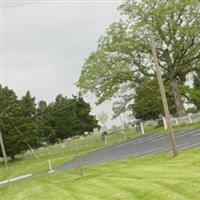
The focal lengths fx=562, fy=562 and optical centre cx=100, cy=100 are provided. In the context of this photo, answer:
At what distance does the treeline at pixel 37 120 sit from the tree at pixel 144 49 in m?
14.1

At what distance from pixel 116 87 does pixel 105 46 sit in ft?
12.8

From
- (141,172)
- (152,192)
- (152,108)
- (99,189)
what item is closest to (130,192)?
(152,192)

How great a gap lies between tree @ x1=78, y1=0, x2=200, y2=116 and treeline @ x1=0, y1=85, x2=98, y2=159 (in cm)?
1405

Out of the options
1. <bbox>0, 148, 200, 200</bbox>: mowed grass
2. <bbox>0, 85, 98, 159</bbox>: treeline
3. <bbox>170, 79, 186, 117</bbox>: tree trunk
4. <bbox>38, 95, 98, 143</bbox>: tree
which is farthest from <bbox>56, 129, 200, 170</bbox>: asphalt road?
<bbox>38, 95, 98, 143</bbox>: tree

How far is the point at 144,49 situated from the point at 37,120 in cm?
3923

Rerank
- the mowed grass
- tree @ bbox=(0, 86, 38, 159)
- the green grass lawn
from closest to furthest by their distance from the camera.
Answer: the mowed grass → the green grass lawn → tree @ bbox=(0, 86, 38, 159)

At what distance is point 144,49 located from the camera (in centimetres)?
5094

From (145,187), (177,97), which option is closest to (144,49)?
(177,97)

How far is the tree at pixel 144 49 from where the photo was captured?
4953cm

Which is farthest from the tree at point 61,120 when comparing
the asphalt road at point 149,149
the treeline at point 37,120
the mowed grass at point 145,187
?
the mowed grass at point 145,187

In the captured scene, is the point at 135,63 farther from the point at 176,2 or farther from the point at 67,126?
the point at 67,126

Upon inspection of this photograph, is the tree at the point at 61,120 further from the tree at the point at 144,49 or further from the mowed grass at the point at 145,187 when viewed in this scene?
the mowed grass at the point at 145,187

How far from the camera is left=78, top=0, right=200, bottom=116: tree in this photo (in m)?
49.5

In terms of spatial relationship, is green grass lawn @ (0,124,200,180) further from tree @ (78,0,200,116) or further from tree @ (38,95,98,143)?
tree @ (38,95,98,143)
